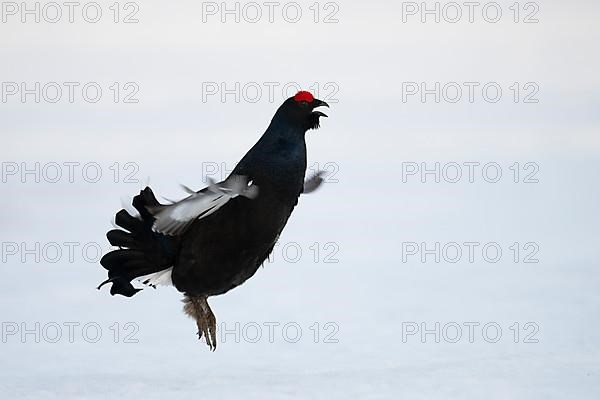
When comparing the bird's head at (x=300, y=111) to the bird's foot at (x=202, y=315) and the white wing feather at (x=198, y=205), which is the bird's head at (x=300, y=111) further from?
the bird's foot at (x=202, y=315)

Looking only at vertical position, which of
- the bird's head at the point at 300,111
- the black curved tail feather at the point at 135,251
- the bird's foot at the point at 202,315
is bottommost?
the bird's foot at the point at 202,315

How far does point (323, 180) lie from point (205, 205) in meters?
0.55

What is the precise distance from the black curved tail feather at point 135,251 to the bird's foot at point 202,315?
151mm

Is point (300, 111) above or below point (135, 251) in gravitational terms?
above

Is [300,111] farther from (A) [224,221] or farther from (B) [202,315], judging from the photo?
(B) [202,315]

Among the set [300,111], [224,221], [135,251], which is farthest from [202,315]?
[300,111]

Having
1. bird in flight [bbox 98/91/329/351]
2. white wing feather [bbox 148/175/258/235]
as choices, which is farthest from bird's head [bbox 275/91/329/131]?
white wing feather [bbox 148/175/258/235]

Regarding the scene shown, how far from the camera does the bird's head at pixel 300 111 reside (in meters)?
3.24

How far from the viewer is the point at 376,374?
12.1 feet

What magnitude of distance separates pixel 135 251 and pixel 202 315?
274mm

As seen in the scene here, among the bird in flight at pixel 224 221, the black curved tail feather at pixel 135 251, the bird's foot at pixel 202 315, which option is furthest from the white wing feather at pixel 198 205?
the bird's foot at pixel 202 315

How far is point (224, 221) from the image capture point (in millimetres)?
3197

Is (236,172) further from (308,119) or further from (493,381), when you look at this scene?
(493,381)

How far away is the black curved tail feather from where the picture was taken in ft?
11.0
